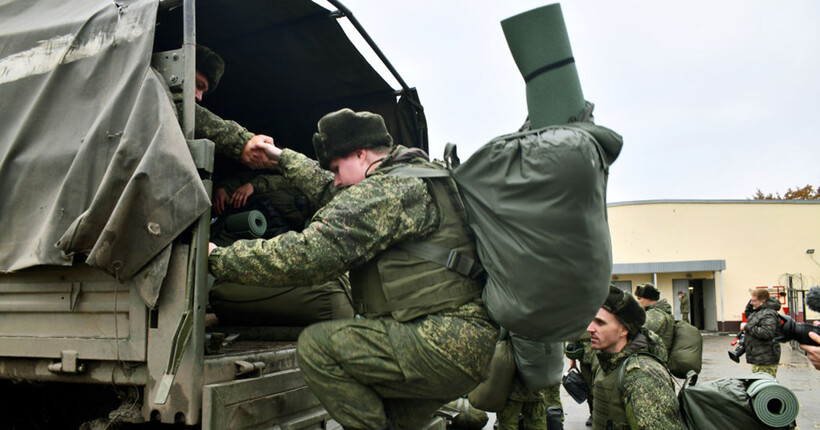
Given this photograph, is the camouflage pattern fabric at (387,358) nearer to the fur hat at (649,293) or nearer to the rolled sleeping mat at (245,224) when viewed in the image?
the rolled sleeping mat at (245,224)

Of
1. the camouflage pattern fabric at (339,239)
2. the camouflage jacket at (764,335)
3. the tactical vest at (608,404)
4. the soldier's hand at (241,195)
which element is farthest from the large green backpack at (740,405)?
the camouflage jacket at (764,335)

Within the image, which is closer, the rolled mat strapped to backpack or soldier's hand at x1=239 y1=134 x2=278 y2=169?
the rolled mat strapped to backpack

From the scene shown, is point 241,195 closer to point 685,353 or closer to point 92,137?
point 92,137

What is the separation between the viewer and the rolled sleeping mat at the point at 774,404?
8.86 ft

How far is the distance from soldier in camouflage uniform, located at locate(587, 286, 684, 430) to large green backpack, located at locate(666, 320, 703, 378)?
290cm

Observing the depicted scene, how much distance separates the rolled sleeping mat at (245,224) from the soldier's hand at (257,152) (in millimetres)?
283

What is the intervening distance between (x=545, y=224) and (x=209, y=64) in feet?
7.36

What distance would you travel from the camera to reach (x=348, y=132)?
8.52 feet

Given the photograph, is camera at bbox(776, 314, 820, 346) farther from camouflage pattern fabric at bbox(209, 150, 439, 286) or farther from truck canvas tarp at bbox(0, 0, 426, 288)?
truck canvas tarp at bbox(0, 0, 426, 288)

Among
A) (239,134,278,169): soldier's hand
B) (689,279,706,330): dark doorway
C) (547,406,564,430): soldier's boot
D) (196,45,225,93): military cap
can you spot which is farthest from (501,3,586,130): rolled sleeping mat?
(689,279,706,330): dark doorway

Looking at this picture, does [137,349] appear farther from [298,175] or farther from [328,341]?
[298,175]

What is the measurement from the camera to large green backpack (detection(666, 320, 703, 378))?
630cm

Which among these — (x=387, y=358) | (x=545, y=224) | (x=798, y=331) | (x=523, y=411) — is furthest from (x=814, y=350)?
(x=523, y=411)

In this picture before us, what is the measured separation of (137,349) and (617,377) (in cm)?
257
